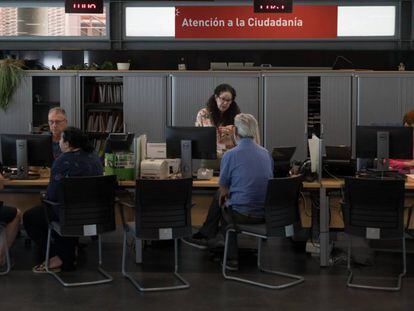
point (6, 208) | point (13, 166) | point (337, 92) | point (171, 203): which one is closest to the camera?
point (171, 203)

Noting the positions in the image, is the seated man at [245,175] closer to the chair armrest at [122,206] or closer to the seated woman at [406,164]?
the chair armrest at [122,206]

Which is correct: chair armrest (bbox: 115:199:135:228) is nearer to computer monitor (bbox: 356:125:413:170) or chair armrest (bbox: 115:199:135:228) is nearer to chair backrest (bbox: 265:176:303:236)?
chair backrest (bbox: 265:176:303:236)

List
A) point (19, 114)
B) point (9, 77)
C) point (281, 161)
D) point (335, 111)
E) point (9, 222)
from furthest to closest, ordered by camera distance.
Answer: point (19, 114), point (9, 77), point (335, 111), point (281, 161), point (9, 222)

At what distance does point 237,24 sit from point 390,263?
4.77 metres

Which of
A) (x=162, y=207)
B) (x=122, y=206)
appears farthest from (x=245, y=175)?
(x=122, y=206)

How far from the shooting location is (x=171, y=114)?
944cm

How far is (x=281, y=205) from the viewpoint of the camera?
17.6 ft

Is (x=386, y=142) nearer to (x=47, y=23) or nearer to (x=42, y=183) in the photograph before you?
(x=42, y=183)

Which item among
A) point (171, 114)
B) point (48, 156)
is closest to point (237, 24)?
point (171, 114)

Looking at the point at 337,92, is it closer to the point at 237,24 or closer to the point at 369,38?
the point at 369,38

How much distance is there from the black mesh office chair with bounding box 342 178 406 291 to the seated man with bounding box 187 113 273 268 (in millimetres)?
717

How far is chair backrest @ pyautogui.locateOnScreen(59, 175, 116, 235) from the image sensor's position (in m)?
5.22

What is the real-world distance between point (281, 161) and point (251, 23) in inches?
153

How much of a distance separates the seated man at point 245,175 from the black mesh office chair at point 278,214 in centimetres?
13
